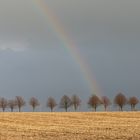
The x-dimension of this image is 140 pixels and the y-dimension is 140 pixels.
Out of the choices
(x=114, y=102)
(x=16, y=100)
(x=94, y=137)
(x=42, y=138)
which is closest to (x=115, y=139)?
(x=94, y=137)

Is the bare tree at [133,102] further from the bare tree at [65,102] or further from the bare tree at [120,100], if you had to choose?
the bare tree at [65,102]

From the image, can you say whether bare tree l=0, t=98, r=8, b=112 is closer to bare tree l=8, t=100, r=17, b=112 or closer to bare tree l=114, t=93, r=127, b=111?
bare tree l=8, t=100, r=17, b=112

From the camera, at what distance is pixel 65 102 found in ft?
552

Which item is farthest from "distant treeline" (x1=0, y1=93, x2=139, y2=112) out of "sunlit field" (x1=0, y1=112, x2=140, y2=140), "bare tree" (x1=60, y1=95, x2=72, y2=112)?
"sunlit field" (x1=0, y1=112, x2=140, y2=140)

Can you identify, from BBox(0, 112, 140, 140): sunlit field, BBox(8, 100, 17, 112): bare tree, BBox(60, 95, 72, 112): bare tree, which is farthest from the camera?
BBox(60, 95, 72, 112): bare tree

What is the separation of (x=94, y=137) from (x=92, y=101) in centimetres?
13167

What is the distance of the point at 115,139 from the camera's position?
29172 millimetres

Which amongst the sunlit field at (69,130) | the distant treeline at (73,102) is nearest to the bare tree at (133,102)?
the distant treeline at (73,102)

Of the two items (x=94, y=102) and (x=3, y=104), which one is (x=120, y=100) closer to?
(x=94, y=102)

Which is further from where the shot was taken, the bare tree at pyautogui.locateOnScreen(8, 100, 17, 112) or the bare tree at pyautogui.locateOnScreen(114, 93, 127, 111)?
the bare tree at pyautogui.locateOnScreen(8, 100, 17, 112)

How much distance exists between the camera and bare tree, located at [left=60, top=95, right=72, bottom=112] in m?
168

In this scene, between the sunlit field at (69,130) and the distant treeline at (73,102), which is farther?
the distant treeline at (73,102)

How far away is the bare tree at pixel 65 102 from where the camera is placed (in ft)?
551

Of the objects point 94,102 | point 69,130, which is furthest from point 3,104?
point 69,130
